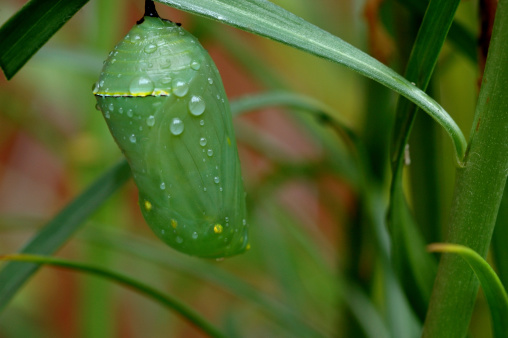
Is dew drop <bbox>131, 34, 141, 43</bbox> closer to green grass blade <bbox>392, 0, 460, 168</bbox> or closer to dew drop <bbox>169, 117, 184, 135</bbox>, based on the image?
dew drop <bbox>169, 117, 184, 135</bbox>

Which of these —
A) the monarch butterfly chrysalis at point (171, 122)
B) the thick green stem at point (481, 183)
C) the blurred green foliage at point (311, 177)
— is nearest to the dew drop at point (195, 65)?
the monarch butterfly chrysalis at point (171, 122)

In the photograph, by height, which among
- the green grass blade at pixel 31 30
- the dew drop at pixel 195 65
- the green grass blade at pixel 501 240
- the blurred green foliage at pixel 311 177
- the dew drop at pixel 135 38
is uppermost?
the green grass blade at pixel 31 30

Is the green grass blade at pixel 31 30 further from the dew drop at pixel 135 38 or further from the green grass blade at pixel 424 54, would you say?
the green grass blade at pixel 424 54

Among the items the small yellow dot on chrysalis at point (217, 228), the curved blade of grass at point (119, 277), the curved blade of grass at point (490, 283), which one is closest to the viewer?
the curved blade of grass at point (490, 283)

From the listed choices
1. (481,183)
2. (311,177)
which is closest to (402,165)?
(481,183)

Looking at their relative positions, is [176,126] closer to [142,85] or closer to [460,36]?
[142,85]

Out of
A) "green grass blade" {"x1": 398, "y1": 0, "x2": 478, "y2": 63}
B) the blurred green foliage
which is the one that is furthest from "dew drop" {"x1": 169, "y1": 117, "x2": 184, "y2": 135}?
"green grass blade" {"x1": 398, "y1": 0, "x2": 478, "y2": 63}
